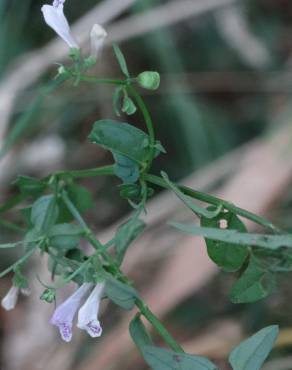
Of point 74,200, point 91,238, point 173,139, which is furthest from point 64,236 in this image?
point 173,139

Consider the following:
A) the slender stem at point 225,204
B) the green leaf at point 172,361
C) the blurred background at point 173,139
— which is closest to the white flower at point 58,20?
the slender stem at point 225,204

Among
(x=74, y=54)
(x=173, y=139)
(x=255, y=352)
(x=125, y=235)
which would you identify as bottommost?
(x=173, y=139)

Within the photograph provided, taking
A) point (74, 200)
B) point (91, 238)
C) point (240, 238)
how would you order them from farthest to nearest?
1. point (74, 200)
2. point (91, 238)
3. point (240, 238)

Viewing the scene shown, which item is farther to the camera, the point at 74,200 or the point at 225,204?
the point at 74,200

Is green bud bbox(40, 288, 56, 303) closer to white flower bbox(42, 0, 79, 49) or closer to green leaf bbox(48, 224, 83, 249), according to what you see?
green leaf bbox(48, 224, 83, 249)

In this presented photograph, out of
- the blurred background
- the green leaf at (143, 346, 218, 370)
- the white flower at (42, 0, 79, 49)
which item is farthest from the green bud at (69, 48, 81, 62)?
the blurred background

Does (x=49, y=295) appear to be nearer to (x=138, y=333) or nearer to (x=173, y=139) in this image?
(x=138, y=333)
